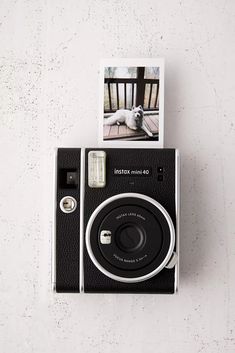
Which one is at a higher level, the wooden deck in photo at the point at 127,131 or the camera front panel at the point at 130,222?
the wooden deck in photo at the point at 127,131

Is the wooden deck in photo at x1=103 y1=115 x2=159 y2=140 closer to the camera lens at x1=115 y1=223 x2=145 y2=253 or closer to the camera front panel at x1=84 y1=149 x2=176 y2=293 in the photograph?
the camera front panel at x1=84 y1=149 x2=176 y2=293

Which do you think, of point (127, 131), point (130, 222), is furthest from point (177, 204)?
point (127, 131)

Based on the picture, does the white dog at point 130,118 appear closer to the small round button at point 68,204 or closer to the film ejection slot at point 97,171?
the film ejection slot at point 97,171

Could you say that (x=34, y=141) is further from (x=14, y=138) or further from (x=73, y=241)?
(x=73, y=241)

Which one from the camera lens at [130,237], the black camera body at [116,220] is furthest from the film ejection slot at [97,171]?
the camera lens at [130,237]

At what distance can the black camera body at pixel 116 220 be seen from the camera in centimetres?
125

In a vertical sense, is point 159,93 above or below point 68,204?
above

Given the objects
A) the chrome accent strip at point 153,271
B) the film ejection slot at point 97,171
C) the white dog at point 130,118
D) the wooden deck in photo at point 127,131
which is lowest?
the chrome accent strip at point 153,271

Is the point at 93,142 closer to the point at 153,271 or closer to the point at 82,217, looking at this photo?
the point at 82,217

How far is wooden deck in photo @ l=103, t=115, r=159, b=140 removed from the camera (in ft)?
4.42

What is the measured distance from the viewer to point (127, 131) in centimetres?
135

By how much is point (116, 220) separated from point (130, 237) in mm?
56

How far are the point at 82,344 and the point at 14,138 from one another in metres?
0.58

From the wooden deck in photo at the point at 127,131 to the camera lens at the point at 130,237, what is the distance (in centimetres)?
24
